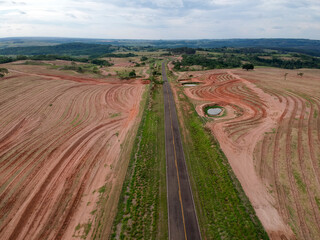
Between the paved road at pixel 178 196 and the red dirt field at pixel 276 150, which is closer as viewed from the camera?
the paved road at pixel 178 196

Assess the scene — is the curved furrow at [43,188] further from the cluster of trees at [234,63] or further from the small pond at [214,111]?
the cluster of trees at [234,63]

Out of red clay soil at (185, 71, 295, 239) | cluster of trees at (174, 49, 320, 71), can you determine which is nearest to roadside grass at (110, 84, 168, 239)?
red clay soil at (185, 71, 295, 239)

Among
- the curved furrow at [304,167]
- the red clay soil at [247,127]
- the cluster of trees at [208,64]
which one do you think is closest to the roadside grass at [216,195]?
the red clay soil at [247,127]

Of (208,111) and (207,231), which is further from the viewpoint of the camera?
(208,111)

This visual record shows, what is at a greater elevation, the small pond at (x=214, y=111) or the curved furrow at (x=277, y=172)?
the small pond at (x=214, y=111)

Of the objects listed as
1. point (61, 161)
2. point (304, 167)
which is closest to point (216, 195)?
point (304, 167)

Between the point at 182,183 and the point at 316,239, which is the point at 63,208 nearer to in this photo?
the point at 182,183

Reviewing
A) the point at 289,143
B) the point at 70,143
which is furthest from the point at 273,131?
the point at 70,143
